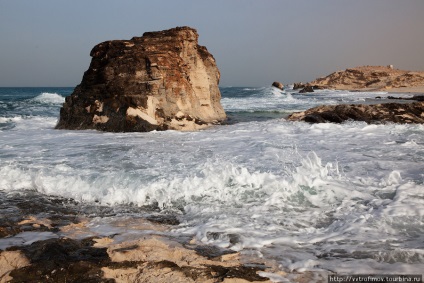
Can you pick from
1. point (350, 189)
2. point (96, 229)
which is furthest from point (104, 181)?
point (350, 189)

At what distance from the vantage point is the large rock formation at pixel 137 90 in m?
10.9

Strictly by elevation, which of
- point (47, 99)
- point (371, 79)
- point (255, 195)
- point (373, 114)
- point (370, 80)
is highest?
point (371, 79)

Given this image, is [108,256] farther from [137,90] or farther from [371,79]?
[371,79]

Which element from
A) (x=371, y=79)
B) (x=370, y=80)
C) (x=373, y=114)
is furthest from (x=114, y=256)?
(x=371, y=79)

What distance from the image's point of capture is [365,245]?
8.87ft

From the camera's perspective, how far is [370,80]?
64000 mm

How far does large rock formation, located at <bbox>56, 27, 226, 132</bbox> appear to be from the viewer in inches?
428

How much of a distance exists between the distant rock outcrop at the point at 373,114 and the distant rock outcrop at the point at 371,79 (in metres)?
45.0

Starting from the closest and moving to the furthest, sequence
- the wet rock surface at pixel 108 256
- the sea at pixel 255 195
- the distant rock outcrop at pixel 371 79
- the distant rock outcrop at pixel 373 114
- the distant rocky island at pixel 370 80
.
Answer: the wet rock surface at pixel 108 256
the sea at pixel 255 195
the distant rock outcrop at pixel 373 114
the distant rocky island at pixel 370 80
the distant rock outcrop at pixel 371 79

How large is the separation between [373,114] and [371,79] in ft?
192

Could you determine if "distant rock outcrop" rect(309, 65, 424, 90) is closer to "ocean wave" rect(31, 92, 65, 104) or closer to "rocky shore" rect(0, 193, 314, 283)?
"ocean wave" rect(31, 92, 65, 104)

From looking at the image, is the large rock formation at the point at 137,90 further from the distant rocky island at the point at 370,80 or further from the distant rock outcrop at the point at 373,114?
the distant rocky island at the point at 370,80

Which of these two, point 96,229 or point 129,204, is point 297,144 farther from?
point 96,229

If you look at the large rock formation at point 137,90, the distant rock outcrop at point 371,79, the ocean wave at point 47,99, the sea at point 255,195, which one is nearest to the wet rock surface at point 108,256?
the sea at point 255,195
